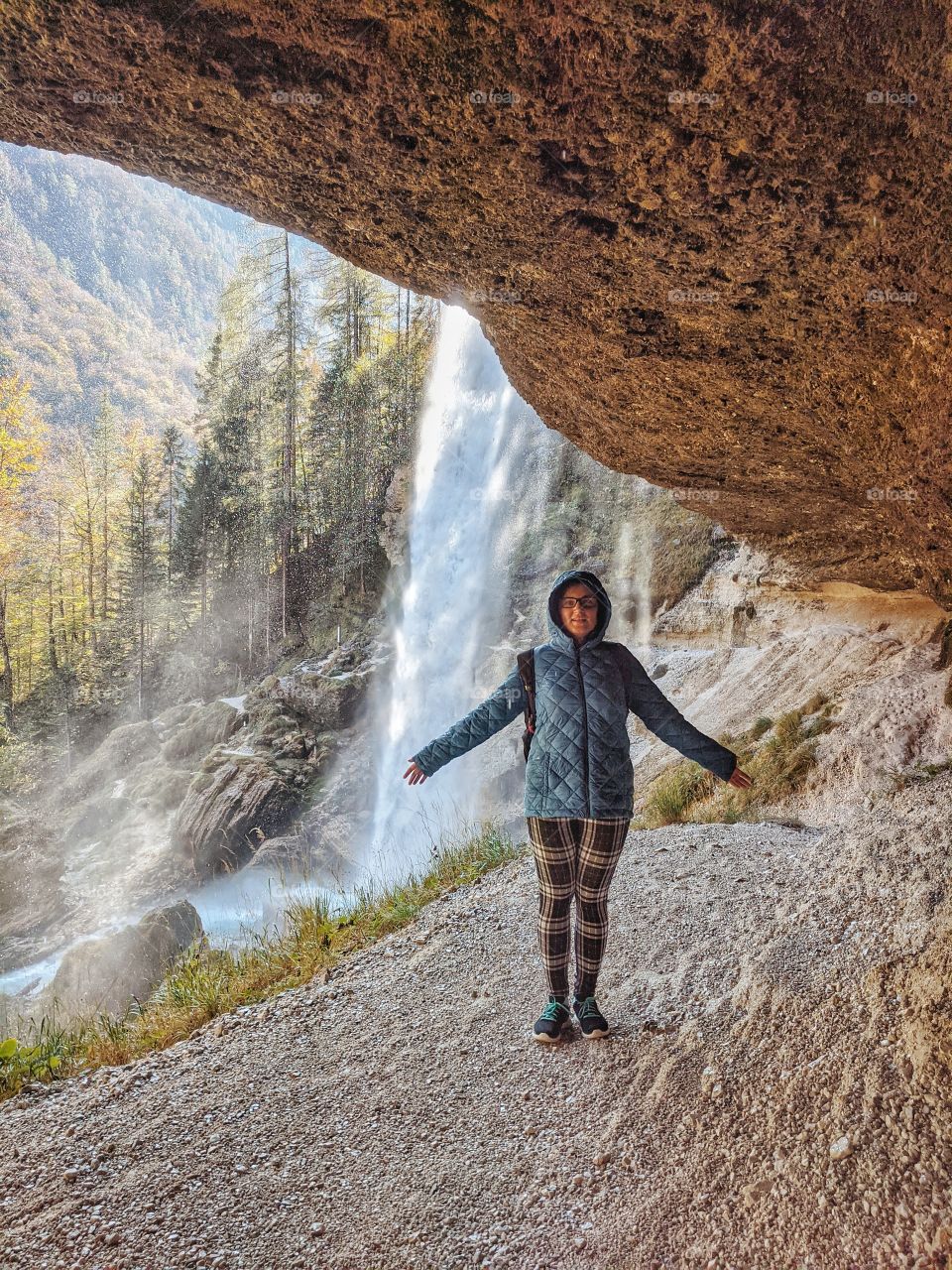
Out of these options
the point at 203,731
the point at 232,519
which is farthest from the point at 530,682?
the point at 232,519

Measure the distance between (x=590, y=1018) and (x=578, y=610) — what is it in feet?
5.31

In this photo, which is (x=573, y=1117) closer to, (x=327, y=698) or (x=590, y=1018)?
(x=590, y=1018)

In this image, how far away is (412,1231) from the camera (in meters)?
2.17

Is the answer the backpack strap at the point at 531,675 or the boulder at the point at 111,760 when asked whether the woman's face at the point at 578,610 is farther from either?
the boulder at the point at 111,760

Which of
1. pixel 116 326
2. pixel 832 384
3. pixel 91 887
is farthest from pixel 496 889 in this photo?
pixel 116 326

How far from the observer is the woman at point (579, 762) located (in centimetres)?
285

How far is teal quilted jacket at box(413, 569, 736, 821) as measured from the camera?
2.84m

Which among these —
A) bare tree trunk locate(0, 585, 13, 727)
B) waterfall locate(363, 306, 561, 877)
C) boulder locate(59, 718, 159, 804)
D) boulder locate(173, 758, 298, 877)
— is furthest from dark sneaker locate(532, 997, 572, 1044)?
bare tree trunk locate(0, 585, 13, 727)

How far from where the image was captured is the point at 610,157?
2.43 m

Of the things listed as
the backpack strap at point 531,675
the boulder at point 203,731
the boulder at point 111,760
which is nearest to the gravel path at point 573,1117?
the backpack strap at point 531,675

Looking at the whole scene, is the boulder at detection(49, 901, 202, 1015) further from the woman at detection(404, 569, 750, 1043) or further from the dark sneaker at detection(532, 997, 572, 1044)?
the woman at detection(404, 569, 750, 1043)

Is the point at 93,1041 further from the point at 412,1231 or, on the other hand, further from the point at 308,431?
the point at 308,431

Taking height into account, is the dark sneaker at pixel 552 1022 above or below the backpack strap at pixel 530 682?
below

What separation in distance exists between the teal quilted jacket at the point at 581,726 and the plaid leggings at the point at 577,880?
0.08m
